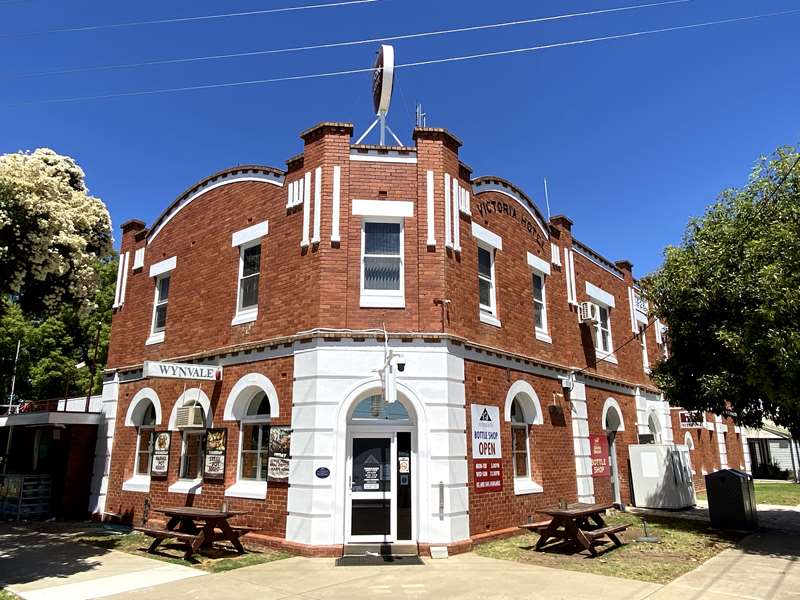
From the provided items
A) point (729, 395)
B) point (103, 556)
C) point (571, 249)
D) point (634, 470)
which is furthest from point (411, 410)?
point (634, 470)

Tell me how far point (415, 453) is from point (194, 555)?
424 cm

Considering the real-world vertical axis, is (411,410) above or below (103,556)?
above

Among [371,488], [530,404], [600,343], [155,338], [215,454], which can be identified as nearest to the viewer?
[371,488]

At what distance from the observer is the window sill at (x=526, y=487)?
41.9 ft

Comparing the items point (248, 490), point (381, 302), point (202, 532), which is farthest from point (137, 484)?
point (381, 302)

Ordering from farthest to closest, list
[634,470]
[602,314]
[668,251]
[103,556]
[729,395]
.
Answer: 1. [602,314]
2. [634,470]
3. [668,251]
4. [729,395]
5. [103,556]

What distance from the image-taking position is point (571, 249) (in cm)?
1725

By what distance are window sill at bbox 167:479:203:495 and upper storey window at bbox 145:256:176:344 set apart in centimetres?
391

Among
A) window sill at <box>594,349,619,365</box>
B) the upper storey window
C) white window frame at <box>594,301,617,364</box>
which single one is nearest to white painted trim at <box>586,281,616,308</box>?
white window frame at <box>594,301,617,364</box>

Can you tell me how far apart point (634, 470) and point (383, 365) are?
10.8 metres

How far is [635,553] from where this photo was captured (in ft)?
35.1

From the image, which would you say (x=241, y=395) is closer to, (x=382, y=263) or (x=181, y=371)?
(x=181, y=371)

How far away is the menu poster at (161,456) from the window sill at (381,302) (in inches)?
242

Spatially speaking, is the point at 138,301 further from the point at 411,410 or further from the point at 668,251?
the point at 668,251
